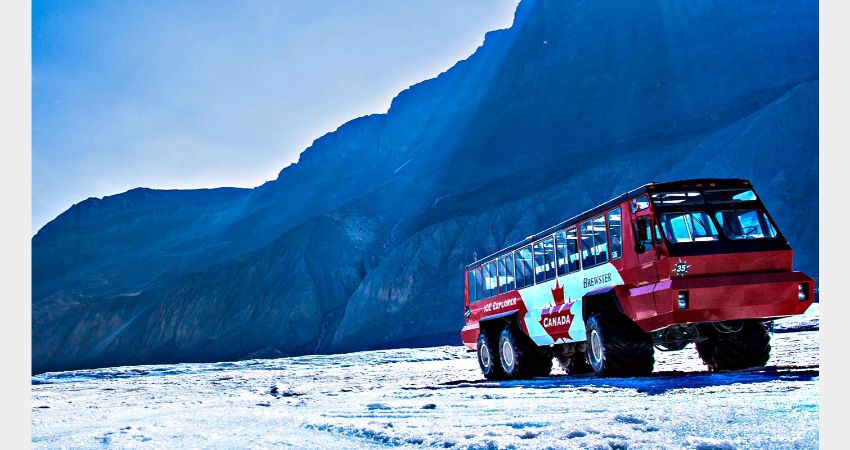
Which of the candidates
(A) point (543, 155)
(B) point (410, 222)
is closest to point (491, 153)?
(A) point (543, 155)

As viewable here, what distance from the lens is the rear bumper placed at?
38.2 ft

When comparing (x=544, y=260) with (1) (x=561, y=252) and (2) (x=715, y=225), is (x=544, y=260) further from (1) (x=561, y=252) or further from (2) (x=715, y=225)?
(2) (x=715, y=225)

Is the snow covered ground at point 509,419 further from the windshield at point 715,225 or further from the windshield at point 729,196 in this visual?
the windshield at point 729,196

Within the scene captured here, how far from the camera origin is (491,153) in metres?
74.2

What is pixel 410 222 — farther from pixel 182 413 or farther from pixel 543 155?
pixel 182 413

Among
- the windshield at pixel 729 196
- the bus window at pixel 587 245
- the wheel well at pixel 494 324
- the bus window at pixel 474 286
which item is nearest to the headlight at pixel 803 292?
the windshield at pixel 729 196

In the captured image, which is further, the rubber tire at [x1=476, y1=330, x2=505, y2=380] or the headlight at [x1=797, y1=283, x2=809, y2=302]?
the rubber tire at [x1=476, y1=330, x2=505, y2=380]

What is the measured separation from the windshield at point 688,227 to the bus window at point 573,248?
99.5 inches

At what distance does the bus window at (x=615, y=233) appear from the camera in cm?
1303

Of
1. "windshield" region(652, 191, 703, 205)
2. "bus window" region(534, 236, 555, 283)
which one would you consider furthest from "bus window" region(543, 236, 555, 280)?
"windshield" region(652, 191, 703, 205)

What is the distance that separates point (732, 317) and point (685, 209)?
1842mm

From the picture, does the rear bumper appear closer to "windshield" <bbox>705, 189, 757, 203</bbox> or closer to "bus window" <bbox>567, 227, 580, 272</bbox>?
"windshield" <bbox>705, 189, 757, 203</bbox>

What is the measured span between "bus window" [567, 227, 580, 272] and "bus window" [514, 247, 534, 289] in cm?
198
